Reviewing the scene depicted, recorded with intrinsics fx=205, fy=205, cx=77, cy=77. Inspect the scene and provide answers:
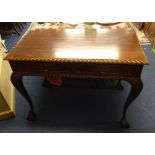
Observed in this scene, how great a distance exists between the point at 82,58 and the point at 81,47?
0.16 m

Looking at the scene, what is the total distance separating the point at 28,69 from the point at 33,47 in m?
0.16

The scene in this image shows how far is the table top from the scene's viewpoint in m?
1.28

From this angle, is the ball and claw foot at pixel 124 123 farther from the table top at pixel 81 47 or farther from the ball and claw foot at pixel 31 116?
the ball and claw foot at pixel 31 116

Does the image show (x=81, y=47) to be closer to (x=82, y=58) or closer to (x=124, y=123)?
(x=82, y=58)

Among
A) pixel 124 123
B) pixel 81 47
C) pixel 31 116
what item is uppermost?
pixel 81 47

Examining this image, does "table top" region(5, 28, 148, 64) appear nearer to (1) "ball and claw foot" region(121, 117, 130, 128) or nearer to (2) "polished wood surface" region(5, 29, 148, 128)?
(2) "polished wood surface" region(5, 29, 148, 128)

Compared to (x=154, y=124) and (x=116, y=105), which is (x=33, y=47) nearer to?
(x=116, y=105)

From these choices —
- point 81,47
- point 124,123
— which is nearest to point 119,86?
point 124,123

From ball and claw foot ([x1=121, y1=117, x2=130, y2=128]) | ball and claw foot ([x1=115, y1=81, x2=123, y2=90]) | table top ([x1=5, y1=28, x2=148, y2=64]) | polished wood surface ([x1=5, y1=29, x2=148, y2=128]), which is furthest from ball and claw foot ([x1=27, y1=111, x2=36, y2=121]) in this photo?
ball and claw foot ([x1=115, y1=81, x2=123, y2=90])

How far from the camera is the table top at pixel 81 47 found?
1276 mm

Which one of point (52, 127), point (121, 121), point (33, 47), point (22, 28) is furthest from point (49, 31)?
point (22, 28)

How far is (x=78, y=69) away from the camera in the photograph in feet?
4.38

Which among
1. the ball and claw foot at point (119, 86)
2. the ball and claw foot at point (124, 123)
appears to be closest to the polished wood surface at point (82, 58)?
the ball and claw foot at point (124, 123)

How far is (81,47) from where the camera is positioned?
141 centimetres
